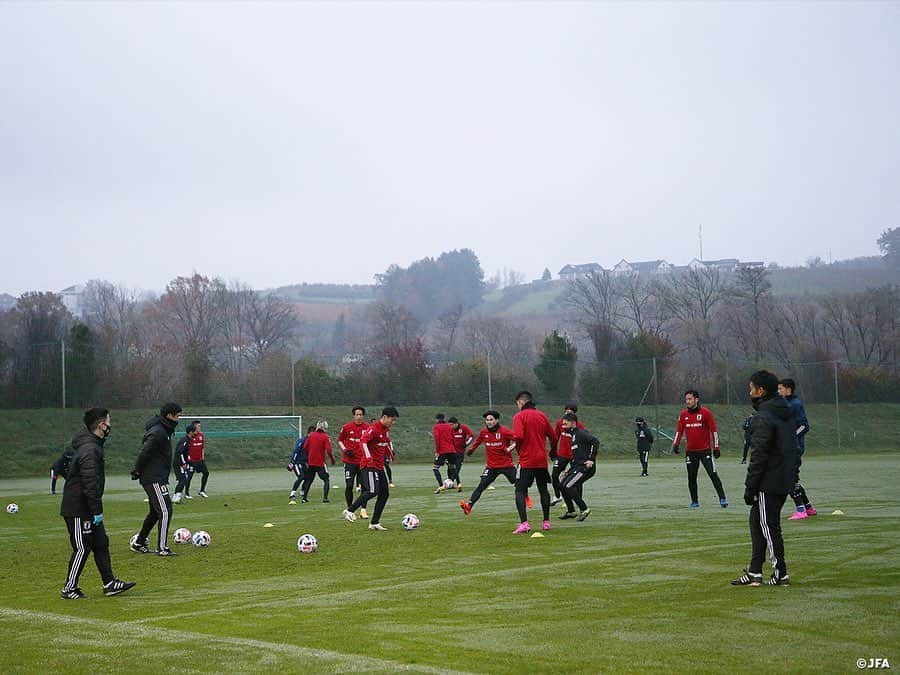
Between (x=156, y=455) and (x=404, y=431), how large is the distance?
133ft

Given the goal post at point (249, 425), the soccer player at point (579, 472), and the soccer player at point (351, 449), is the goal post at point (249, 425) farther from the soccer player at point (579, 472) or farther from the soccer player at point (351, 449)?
the soccer player at point (579, 472)

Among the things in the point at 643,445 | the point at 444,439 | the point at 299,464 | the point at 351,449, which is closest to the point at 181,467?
the point at 299,464

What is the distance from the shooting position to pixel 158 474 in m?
15.4

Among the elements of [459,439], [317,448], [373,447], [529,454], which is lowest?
[459,439]

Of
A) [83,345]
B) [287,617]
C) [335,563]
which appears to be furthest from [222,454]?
[287,617]

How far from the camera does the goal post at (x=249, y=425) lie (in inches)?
2046

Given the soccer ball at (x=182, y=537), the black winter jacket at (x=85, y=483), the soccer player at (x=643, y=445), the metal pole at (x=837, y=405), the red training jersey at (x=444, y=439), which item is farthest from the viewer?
the metal pole at (x=837, y=405)

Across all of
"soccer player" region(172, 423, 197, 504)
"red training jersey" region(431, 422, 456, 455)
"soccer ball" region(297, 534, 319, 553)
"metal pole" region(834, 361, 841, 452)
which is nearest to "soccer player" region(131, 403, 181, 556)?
"soccer ball" region(297, 534, 319, 553)

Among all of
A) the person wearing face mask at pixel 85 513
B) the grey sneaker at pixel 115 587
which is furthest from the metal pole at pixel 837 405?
the person wearing face mask at pixel 85 513

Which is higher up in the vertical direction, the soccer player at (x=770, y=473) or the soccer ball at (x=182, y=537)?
the soccer player at (x=770, y=473)

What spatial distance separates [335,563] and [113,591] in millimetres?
3055

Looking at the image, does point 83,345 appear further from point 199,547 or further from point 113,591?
point 113,591

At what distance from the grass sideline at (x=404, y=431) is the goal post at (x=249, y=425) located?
1.11 ft

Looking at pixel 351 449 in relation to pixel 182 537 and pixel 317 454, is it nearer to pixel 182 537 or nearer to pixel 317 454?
pixel 317 454
